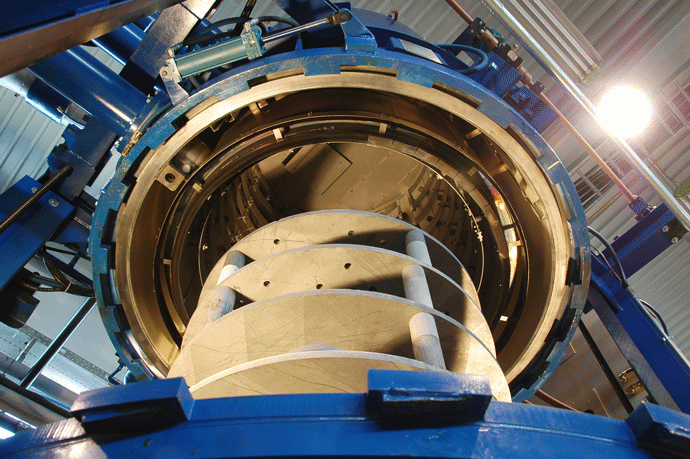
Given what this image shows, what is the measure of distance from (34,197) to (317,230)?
2.07m

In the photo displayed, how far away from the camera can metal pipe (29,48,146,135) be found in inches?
126

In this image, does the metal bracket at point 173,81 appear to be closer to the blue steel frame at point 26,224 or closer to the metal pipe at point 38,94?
the blue steel frame at point 26,224

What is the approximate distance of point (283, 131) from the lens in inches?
126

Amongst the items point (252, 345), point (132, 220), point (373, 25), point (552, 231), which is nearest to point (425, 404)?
point (252, 345)

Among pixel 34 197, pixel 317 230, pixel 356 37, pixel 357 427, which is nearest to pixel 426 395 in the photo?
pixel 357 427

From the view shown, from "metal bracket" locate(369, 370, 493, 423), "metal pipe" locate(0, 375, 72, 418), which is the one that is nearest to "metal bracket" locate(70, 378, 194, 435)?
"metal bracket" locate(369, 370, 493, 423)

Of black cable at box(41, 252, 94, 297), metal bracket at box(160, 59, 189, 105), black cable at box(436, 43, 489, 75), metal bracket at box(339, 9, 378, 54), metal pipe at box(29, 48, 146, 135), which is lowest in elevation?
black cable at box(41, 252, 94, 297)

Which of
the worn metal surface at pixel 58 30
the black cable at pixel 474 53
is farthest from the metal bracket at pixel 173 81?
the black cable at pixel 474 53

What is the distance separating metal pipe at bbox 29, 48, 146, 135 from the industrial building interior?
1 cm

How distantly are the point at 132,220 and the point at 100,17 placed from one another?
1.52 m

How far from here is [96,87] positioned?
10.5ft

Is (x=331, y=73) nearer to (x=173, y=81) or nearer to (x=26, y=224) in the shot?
(x=173, y=81)

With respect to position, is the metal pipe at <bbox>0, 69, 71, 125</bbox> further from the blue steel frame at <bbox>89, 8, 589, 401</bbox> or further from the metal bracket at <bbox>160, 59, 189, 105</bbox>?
the metal bracket at <bbox>160, 59, 189, 105</bbox>

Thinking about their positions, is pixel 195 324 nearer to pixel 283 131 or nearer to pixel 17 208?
pixel 283 131
